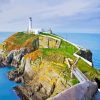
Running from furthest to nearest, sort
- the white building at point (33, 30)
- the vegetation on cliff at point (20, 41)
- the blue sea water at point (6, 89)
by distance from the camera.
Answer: the white building at point (33, 30), the vegetation on cliff at point (20, 41), the blue sea water at point (6, 89)

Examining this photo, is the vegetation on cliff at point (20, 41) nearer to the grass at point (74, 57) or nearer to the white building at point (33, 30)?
the white building at point (33, 30)

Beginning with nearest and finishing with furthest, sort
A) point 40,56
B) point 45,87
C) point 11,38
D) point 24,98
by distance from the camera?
point 24,98, point 45,87, point 40,56, point 11,38

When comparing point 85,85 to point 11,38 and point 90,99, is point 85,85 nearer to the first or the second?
point 90,99

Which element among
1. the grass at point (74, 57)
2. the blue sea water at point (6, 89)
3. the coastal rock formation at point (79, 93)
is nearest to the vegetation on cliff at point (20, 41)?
the grass at point (74, 57)

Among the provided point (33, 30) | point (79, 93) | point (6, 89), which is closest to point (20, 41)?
point (33, 30)

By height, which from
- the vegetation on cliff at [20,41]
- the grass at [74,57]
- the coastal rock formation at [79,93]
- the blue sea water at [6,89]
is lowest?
the blue sea water at [6,89]

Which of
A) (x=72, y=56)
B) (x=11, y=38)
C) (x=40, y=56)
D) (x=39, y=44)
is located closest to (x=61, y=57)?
(x=72, y=56)

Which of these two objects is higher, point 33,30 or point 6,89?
point 33,30

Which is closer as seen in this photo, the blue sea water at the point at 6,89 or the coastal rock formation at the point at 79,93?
the coastal rock formation at the point at 79,93

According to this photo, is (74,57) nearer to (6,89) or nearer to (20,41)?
(6,89)

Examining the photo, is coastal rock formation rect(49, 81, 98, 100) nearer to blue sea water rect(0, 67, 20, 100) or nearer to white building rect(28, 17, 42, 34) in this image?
blue sea water rect(0, 67, 20, 100)

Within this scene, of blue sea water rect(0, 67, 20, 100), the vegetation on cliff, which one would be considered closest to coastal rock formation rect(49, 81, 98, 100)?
blue sea water rect(0, 67, 20, 100)
